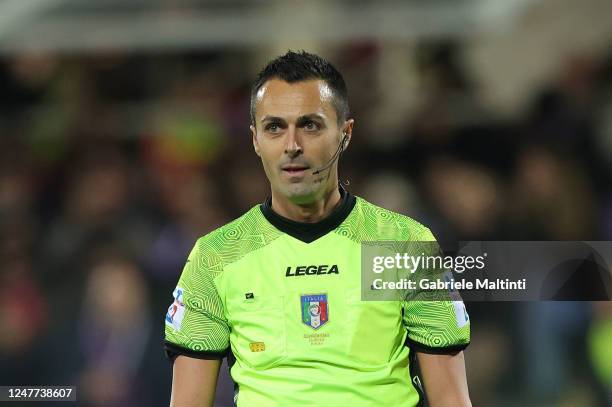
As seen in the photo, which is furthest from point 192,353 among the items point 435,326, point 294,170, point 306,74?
point 306,74

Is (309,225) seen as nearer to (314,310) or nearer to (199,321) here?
(314,310)

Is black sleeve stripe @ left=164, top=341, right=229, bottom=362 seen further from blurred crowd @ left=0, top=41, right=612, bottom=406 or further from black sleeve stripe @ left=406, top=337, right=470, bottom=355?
blurred crowd @ left=0, top=41, right=612, bottom=406

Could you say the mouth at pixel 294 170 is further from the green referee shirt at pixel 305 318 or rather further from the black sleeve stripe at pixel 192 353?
the black sleeve stripe at pixel 192 353

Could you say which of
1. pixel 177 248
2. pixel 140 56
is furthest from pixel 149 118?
pixel 177 248

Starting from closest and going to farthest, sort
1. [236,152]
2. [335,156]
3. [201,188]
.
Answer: [335,156] < [201,188] < [236,152]

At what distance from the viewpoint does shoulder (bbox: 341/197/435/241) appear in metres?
3.62

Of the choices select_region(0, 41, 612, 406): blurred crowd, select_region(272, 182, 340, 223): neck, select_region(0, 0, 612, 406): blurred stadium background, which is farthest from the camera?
select_region(0, 0, 612, 406): blurred stadium background

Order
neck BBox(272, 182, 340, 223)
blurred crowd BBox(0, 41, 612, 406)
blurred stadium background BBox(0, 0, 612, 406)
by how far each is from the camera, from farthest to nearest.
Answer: blurred stadium background BBox(0, 0, 612, 406), blurred crowd BBox(0, 41, 612, 406), neck BBox(272, 182, 340, 223)

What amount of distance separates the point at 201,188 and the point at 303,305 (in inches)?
140

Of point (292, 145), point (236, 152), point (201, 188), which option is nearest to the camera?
point (292, 145)

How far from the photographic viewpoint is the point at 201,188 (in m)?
7.00

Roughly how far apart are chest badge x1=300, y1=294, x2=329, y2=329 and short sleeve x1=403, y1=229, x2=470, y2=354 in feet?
0.80

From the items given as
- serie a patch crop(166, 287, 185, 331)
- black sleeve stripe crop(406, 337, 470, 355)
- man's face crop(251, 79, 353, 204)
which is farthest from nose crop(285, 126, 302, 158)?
black sleeve stripe crop(406, 337, 470, 355)

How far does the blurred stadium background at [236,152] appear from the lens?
5.78 m
